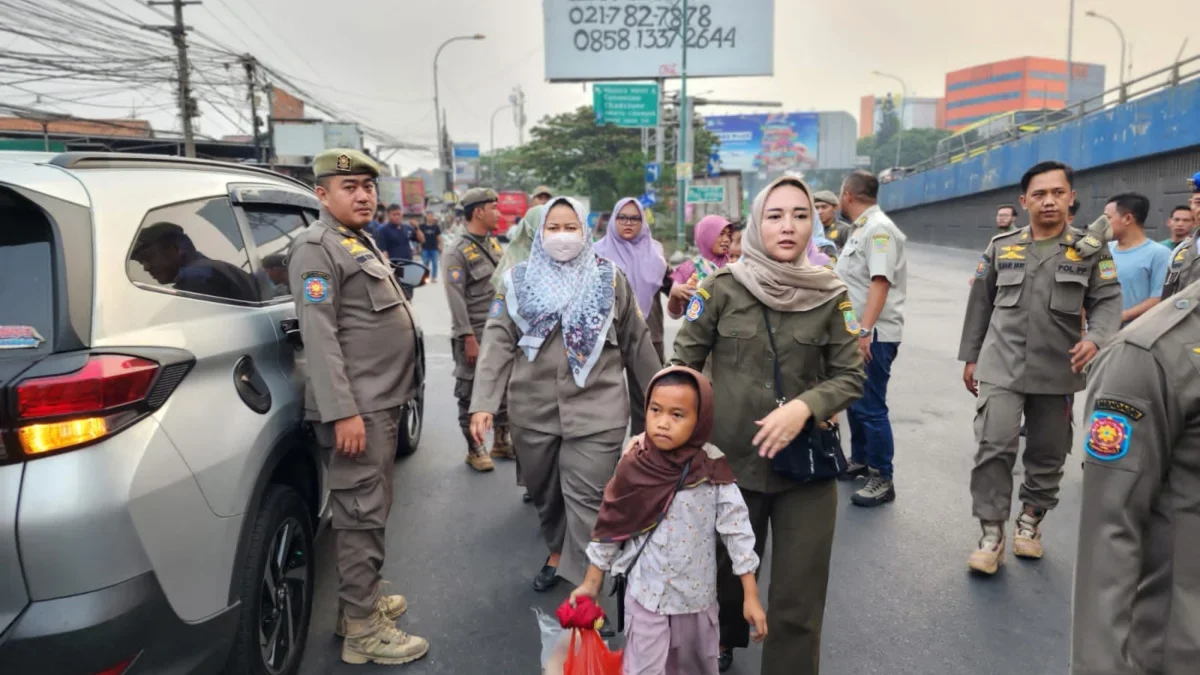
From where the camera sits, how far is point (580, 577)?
3.14 m

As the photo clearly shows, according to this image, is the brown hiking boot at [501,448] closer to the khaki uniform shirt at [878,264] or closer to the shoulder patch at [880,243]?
the khaki uniform shirt at [878,264]

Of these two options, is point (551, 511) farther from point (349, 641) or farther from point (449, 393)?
point (449, 393)

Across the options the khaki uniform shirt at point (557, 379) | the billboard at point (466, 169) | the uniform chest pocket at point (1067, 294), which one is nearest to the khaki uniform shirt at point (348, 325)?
the khaki uniform shirt at point (557, 379)

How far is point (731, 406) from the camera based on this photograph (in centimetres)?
246

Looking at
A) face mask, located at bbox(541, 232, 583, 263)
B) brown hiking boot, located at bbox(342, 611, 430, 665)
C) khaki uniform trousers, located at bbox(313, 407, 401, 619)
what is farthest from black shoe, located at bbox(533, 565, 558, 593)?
face mask, located at bbox(541, 232, 583, 263)

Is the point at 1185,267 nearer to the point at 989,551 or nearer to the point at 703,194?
the point at 989,551

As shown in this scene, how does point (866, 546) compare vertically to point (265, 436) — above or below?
below

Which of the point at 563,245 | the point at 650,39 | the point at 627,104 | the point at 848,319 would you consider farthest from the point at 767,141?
the point at 848,319

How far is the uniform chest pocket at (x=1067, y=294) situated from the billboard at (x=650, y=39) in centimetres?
2536

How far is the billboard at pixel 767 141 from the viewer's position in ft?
234

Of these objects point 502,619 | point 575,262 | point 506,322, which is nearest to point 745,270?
point 575,262

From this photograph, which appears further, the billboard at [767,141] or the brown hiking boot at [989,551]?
the billboard at [767,141]

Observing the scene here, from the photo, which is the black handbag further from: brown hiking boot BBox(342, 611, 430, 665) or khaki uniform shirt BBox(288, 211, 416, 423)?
brown hiking boot BBox(342, 611, 430, 665)

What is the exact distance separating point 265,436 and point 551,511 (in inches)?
53.4
